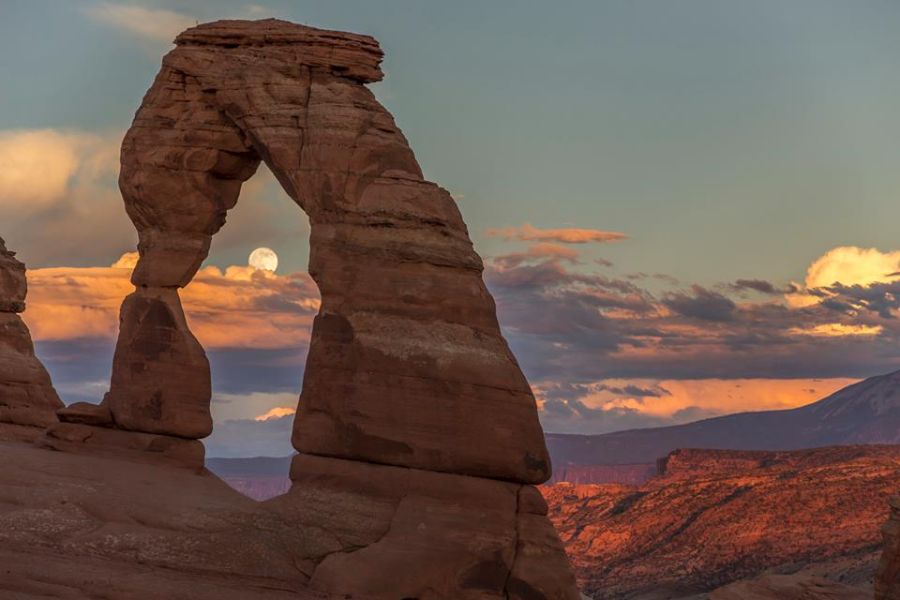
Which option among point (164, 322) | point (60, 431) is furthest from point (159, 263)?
point (60, 431)

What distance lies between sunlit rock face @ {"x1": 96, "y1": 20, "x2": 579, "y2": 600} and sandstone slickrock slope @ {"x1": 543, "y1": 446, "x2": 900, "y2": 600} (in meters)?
57.4

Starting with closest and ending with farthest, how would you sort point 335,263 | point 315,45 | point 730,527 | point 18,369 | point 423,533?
1. point 423,533
2. point 335,263
3. point 315,45
4. point 18,369
5. point 730,527

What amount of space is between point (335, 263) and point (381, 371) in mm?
2940

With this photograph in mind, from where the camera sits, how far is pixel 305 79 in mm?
35969

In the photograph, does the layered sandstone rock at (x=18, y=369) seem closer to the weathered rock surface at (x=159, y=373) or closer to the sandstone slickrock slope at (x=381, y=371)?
the weathered rock surface at (x=159, y=373)

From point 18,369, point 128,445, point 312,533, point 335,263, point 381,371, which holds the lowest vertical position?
point 312,533

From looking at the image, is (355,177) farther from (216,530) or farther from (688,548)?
(688,548)

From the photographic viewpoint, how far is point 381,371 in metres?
33.2

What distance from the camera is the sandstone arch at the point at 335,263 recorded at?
108 feet

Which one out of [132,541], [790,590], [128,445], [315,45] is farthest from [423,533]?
[790,590]

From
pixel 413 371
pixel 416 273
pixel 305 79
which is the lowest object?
pixel 413 371

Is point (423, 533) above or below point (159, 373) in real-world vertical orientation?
below

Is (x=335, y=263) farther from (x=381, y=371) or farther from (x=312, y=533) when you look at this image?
(x=312, y=533)

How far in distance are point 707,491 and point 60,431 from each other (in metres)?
78.3
